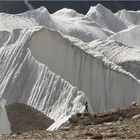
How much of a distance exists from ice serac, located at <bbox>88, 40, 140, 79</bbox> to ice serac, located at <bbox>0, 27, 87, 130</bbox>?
3.78 metres

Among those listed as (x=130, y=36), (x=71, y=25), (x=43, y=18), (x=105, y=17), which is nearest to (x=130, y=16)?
(x=105, y=17)

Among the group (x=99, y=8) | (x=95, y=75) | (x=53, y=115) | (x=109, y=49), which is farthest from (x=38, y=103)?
(x=99, y=8)

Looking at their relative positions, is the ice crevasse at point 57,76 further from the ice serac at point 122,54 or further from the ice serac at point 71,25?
the ice serac at point 71,25

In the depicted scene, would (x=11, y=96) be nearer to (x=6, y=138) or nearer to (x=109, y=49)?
(x=109, y=49)

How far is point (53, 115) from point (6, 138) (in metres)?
11.7

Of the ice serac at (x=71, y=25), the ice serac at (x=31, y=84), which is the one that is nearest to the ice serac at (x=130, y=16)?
the ice serac at (x=71, y=25)

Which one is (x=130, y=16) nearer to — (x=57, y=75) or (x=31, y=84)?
(x=31, y=84)

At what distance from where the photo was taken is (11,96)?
1888cm

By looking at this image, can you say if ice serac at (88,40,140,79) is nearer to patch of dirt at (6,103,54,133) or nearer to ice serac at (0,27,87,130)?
ice serac at (0,27,87,130)

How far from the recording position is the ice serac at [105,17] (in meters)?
38.2

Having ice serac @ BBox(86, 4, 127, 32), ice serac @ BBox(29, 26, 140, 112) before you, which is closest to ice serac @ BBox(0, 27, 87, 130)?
ice serac @ BBox(29, 26, 140, 112)

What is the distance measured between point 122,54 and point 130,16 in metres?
19.2

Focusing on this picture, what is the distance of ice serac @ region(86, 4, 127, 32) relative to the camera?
38.2 meters

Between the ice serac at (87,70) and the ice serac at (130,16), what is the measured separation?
20.8m
